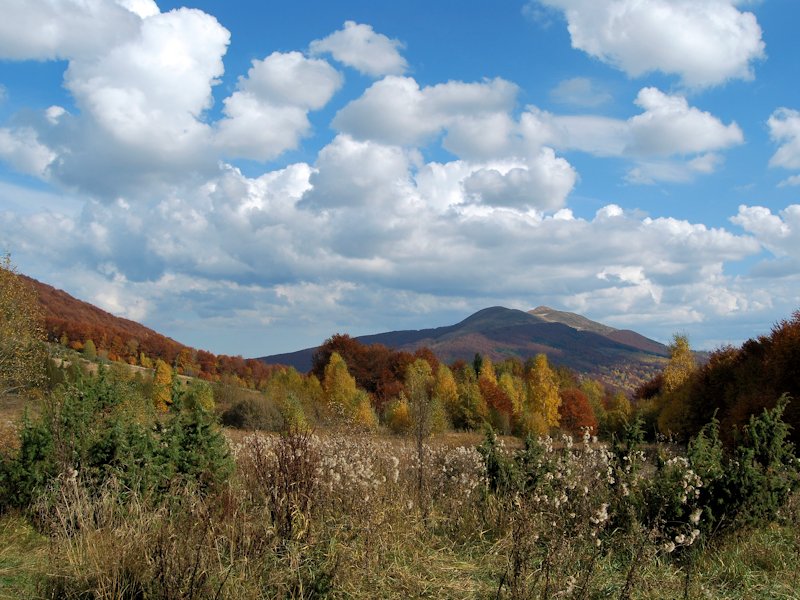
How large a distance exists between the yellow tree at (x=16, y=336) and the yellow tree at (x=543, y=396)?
3357 cm

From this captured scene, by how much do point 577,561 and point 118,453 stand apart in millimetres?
5936

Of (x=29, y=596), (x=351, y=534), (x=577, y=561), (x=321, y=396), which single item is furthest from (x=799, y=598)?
(x=321, y=396)

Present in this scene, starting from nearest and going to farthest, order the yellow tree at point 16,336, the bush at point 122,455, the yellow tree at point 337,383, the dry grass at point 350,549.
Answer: the dry grass at point 350,549 < the bush at point 122,455 < the yellow tree at point 16,336 < the yellow tree at point 337,383

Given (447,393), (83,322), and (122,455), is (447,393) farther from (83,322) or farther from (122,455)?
(83,322)

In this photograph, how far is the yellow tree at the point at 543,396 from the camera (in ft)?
154

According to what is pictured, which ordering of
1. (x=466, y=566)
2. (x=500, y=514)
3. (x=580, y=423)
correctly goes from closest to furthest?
(x=466, y=566) → (x=500, y=514) → (x=580, y=423)

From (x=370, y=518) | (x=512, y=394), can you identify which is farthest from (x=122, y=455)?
(x=512, y=394)

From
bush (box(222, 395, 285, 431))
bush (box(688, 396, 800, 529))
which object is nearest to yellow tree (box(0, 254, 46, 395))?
bush (box(222, 395, 285, 431))

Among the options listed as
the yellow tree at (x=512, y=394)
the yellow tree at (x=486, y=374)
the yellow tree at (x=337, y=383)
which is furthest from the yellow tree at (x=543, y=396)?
the yellow tree at (x=337, y=383)

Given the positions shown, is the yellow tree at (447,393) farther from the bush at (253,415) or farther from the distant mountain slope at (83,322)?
the distant mountain slope at (83,322)

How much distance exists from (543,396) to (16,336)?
35570 millimetres

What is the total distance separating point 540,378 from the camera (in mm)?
48125

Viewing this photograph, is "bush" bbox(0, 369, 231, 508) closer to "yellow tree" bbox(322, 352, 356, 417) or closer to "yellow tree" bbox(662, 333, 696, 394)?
"yellow tree" bbox(322, 352, 356, 417)

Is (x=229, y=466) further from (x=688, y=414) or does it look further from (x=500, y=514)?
(x=688, y=414)
